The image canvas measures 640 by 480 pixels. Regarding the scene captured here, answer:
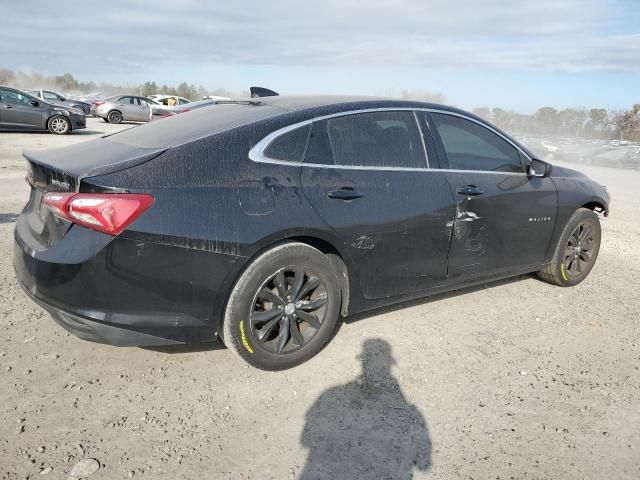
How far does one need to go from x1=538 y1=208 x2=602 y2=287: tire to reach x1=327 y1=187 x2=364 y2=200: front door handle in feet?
8.11

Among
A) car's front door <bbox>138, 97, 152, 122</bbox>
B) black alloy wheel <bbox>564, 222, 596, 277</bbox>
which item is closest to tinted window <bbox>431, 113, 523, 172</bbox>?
black alloy wheel <bbox>564, 222, 596, 277</bbox>

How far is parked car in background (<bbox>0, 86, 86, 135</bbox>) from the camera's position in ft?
56.2

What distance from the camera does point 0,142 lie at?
48.1 ft

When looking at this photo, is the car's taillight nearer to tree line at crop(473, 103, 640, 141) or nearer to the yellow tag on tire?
the yellow tag on tire

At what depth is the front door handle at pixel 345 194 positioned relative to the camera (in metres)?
3.32

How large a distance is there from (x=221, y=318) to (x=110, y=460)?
923mm

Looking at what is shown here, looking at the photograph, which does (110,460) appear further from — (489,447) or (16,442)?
(489,447)

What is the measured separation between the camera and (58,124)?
1809cm

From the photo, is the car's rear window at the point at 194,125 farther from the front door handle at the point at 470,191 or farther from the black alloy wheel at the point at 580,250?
the black alloy wheel at the point at 580,250

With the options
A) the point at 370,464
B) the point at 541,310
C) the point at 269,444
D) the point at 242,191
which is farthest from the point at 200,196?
the point at 541,310

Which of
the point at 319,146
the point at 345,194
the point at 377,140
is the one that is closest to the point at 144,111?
the point at 377,140

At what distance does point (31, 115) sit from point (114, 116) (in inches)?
385

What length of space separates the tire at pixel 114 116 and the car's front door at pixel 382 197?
2619 centimetres

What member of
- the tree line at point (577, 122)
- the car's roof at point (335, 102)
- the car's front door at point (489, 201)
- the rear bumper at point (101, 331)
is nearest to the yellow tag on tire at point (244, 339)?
the rear bumper at point (101, 331)
